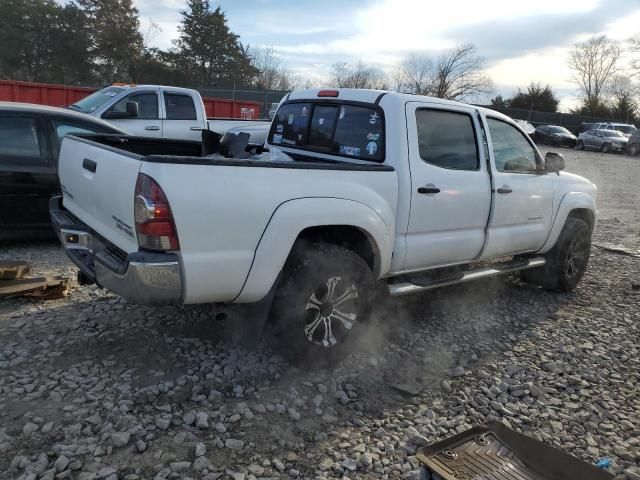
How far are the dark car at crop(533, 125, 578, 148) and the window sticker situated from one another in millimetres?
33844

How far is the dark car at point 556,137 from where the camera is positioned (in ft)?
111

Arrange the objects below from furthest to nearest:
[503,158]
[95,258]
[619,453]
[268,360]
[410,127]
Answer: [503,158] → [410,127] → [268,360] → [95,258] → [619,453]

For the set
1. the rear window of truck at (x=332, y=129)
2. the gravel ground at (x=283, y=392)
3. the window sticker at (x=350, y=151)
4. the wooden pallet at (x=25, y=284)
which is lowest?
the gravel ground at (x=283, y=392)

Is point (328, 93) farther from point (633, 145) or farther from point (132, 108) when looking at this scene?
point (633, 145)

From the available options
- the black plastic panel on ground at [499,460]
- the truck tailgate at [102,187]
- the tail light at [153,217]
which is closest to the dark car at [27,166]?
the truck tailgate at [102,187]

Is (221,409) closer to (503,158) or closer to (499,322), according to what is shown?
(499,322)

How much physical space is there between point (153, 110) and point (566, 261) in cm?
720

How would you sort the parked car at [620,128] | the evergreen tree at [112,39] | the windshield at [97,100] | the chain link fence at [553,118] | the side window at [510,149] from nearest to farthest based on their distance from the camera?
the side window at [510,149], the windshield at [97,100], the parked car at [620,128], the evergreen tree at [112,39], the chain link fence at [553,118]

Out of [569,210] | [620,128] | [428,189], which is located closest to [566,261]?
[569,210]

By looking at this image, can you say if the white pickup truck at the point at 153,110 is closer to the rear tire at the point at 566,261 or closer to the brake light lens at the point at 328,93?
the brake light lens at the point at 328,93

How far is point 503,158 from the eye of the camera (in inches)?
190

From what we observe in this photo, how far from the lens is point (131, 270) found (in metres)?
2.88

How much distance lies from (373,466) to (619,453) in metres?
1.48

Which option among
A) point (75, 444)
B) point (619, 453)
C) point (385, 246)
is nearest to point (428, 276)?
point (385, 246)
